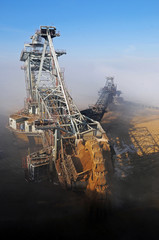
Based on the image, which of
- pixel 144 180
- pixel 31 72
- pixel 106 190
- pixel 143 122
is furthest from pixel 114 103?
pixel 106 190

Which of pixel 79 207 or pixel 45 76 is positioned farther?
pixel 45 76

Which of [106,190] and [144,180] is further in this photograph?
[144,180]

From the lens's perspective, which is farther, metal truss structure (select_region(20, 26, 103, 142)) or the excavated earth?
metal truss structure (select_region(20, 26, 103, 142))

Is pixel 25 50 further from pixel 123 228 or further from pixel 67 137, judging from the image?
pixel 123 228

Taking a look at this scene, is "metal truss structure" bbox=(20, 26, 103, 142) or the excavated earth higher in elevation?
"metal truss structure" bbox=(20, 26, 103, 142)

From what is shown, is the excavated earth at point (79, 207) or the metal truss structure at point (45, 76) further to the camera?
the metal truss structure at point (45, 76)

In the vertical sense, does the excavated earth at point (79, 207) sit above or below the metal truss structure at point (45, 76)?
below

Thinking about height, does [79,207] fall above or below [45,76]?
below

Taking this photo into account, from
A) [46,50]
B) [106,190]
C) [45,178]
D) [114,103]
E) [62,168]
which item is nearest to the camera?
[106,190]
